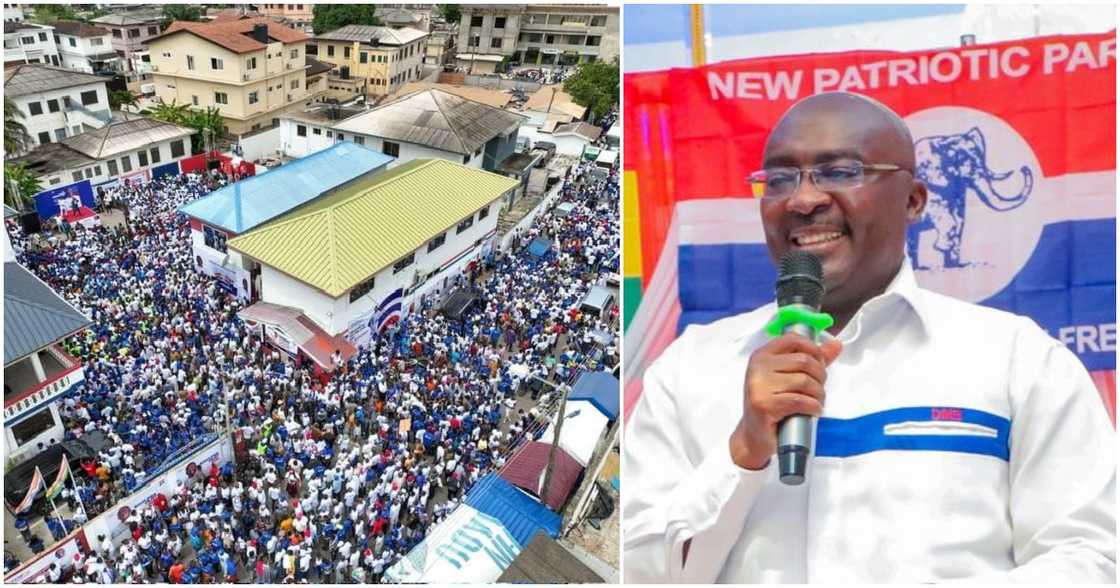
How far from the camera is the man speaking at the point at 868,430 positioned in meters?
3.73

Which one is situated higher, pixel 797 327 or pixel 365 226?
pixel 797 327

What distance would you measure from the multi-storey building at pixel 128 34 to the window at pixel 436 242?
3658 cm

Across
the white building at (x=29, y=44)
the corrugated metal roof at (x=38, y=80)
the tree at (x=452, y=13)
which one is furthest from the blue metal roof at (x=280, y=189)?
the tree at (x=452, y=13)

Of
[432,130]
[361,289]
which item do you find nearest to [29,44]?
[432,130]

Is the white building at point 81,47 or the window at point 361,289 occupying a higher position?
the white building at point 81,47

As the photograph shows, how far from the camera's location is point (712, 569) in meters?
4.22

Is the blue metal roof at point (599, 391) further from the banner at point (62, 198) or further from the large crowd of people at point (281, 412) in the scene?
the banner at point (62, 198)

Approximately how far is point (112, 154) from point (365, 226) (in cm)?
1507

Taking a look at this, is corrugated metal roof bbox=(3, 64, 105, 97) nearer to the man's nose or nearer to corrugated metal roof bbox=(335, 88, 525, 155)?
corrugated metal roof bbox=(335, 88, 525, 155)

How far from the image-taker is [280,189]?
22.4 m

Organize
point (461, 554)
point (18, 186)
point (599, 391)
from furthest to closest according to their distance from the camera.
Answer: point (18, 186) < point (599, 391) < point (461, 554)

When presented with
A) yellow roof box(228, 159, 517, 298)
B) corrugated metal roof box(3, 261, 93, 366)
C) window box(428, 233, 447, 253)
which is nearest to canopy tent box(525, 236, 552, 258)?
yellow roof box(228, 159, 517, 298)

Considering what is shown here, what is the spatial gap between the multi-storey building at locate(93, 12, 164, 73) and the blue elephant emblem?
52686mm

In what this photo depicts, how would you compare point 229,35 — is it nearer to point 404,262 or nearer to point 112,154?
point 112,154
